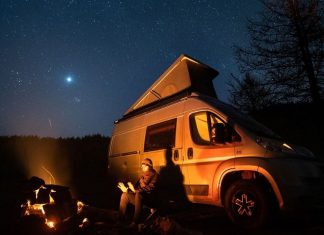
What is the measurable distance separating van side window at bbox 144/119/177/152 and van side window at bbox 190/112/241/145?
0.57 meters

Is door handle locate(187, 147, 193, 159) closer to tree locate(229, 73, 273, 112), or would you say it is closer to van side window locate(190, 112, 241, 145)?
van side window locate(190, 112, 241, 145)

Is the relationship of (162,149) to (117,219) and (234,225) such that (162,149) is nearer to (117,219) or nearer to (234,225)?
(117,219)

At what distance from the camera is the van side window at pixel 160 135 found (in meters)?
7.30

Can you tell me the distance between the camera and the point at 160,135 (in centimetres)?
763

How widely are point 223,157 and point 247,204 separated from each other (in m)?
0.95

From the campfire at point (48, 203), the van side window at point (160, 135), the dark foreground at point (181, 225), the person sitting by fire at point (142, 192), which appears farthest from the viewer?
the van side window at point (160, 135)

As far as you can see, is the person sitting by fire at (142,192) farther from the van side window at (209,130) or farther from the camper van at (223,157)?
the van side window at (209,130)

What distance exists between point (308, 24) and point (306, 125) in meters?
6.36

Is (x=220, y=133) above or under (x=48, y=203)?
above

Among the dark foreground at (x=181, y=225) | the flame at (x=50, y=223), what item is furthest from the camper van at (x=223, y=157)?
the flame at (x=50, y=223)

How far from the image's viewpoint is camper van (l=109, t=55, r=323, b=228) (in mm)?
5379

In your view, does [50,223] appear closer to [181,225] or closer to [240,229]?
[181,225]

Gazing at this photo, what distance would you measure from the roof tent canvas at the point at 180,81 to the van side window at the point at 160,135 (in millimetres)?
1424

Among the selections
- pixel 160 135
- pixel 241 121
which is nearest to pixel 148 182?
pixel 160 135
